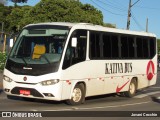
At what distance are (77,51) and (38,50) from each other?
1.27m

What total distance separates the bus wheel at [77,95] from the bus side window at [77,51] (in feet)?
2.77

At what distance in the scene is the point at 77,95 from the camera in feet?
48.8

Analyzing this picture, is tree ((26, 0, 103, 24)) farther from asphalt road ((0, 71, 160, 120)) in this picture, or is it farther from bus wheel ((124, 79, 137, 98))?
asphalt road ((0, 71, 160, 120))

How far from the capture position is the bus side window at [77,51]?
14.3 metres

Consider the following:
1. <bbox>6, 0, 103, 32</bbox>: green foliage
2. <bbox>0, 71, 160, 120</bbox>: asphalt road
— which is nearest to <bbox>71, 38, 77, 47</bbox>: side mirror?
<bbox>0, 71, 160, 120</bbox>: asphalt road

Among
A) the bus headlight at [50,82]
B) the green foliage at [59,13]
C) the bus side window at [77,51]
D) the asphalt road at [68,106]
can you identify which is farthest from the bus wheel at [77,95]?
the green foliage at [59,13]

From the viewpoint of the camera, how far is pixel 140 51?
768 inches

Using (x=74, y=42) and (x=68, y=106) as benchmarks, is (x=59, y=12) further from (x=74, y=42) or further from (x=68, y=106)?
(x=68, y=106)

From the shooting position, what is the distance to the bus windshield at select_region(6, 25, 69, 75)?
1406cm

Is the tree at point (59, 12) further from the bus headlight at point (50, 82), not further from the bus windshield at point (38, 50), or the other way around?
the bus headlight at point (50, 82)

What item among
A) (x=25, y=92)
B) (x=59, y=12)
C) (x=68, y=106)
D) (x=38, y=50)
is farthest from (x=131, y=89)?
(x=59, y=12)

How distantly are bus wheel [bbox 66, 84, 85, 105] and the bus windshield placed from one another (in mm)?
1230

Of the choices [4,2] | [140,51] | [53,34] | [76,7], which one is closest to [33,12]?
[76,7]

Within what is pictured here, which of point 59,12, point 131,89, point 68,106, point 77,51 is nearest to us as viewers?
point 68,106
